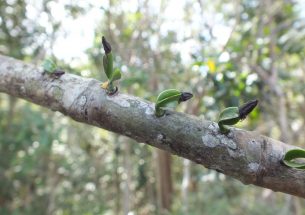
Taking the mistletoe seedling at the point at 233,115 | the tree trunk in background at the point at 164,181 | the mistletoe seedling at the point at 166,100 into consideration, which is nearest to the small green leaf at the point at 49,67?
the mistletoe seedling at the point at 166,100

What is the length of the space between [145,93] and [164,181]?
1.47 meters

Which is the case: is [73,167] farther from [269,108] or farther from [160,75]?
[269,108]

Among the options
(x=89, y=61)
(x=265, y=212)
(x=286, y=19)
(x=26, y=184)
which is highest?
(x=286, y=19)

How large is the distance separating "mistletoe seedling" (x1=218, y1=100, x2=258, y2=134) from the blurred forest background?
4.56 ft

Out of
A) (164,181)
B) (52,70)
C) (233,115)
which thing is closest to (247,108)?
(233,115)

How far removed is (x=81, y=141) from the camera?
4426 mm

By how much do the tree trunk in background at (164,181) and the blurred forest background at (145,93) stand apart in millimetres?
14

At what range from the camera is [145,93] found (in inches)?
118

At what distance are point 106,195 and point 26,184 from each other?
0.93m

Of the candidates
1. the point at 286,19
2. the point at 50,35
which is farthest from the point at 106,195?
the point at 286,19

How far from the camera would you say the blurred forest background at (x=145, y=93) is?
Result: 286cm

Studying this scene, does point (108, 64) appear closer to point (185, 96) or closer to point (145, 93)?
point (185, 96)

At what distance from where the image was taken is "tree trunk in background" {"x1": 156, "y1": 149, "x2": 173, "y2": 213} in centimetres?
402

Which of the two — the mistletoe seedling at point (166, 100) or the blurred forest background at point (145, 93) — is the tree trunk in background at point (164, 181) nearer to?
the blurred forest background at point (145, 93)
